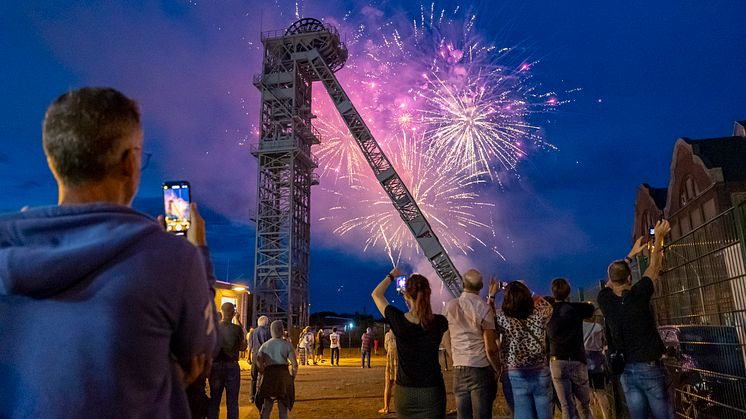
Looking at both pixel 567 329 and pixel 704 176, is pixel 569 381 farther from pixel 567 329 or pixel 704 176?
pixel 704 176

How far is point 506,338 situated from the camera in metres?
5.38

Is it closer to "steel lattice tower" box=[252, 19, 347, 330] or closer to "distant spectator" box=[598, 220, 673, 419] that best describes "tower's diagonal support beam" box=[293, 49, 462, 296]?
"steel lattice tower" box=[252, 19, 347, 330]

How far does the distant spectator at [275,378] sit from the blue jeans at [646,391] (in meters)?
4.30

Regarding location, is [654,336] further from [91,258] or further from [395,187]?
[395,187]

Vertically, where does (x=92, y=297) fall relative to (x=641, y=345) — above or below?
above

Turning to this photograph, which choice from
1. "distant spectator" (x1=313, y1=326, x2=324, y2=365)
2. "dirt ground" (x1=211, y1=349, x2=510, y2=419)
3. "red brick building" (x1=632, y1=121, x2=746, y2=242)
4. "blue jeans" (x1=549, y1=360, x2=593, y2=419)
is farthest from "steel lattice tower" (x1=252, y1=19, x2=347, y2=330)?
"blue jeans" (x1=549, y1=360, x2=593, y2=419)

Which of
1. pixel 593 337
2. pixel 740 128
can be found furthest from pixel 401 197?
pixel 593 337

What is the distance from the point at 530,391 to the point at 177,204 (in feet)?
13.2

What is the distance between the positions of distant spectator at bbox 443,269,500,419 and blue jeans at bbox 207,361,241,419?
3.74 meters

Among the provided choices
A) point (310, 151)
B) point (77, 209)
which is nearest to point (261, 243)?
point (310, 151)

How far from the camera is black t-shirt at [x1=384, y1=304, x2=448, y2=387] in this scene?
4555 mm

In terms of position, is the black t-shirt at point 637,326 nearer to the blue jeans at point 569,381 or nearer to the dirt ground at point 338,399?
the blue jeans at point 569,381

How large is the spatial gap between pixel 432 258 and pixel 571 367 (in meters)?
25.6

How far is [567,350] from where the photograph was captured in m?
5.81
